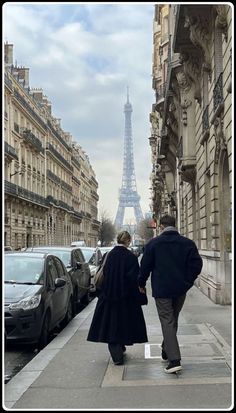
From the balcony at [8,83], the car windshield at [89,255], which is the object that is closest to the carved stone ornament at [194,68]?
the car windshield at [89,255]

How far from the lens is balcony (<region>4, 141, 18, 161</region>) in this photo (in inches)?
2045

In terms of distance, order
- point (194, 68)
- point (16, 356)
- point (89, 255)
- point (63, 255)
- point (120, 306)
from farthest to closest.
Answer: point (89, 255) < point (194, 68) < point (63, 255) < point (16, 356) < point (120, 306)

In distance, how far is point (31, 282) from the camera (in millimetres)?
9734

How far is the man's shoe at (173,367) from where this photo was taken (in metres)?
6.60

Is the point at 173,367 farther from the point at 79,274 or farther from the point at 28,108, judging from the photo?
the point at 28,108

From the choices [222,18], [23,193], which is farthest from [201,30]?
[23,193]

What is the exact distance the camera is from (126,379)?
6.43 meters

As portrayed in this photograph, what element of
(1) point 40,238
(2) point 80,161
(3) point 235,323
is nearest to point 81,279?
(3) point 235,323

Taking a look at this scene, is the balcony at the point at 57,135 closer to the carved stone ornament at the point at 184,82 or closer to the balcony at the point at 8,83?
the balcony at the point at 8,83

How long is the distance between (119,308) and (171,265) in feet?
3.47

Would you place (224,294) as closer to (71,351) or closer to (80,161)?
(71,351)

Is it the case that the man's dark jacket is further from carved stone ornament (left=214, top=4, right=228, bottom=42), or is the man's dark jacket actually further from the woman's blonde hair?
carved stone ornament (left=214, top=4, right=228, bottom=42)

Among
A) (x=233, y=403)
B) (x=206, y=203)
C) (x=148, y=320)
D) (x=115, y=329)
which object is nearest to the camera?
(x=233, y=403)

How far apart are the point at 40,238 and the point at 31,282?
62.1 m
